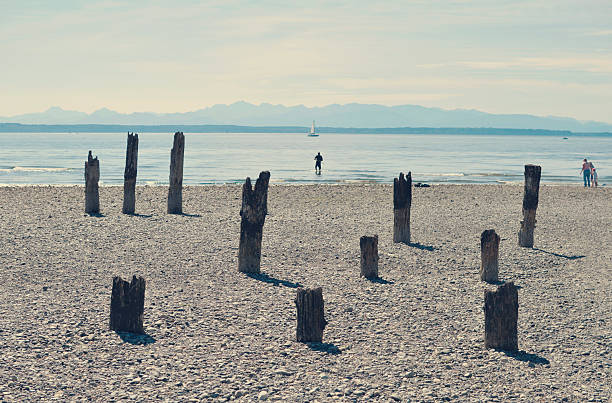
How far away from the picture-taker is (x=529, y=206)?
17297 millimetres

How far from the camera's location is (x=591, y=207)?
26172 mm

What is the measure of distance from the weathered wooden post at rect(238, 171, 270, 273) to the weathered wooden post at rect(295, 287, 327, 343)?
439cm

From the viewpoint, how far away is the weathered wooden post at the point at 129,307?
9.42 meters

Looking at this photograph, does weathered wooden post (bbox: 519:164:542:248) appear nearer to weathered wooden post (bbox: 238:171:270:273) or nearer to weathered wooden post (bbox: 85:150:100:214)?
weathered wooden post (bbox: 238:171:270:273)

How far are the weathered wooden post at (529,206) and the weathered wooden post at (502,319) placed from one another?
8.33 meters

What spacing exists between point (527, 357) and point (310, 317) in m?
2.81

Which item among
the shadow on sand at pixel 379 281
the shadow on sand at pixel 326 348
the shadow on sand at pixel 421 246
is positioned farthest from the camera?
the shadow on sand at pixel 421 246

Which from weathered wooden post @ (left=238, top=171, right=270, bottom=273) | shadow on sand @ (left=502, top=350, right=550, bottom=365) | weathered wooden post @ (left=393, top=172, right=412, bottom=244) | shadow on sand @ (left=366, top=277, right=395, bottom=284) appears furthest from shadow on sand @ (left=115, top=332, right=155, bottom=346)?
weathered wooden post @ (left=393, top=172, right=412, bottom=244)

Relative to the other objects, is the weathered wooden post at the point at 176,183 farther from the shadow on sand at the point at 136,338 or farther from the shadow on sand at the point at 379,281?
the shadow on sand at the point at 136,338

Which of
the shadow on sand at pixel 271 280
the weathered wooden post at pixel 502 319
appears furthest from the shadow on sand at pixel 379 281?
the weathered wooden post at pixel 502 319

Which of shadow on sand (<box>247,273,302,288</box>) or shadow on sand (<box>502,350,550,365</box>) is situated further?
shadow on sand (<box>247,273,302,288</box>)

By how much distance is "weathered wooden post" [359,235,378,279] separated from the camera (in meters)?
13.2

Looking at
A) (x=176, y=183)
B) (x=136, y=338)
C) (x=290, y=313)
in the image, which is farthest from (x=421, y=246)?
(x=136, y=338)

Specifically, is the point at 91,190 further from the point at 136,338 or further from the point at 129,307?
the point at 136,338
